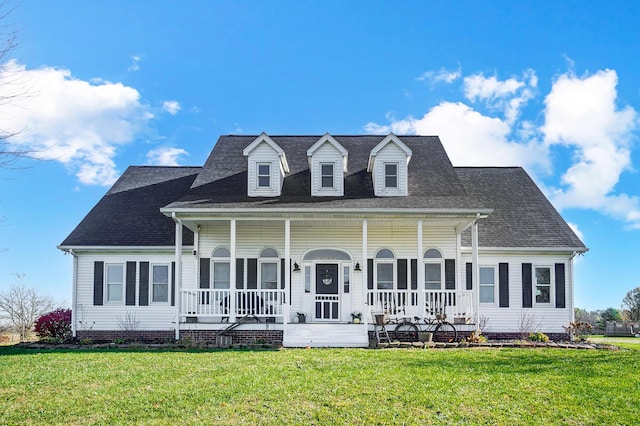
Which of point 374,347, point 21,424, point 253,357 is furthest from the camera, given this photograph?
point 374,347

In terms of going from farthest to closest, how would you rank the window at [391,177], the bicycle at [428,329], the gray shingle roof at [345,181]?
the window at [391,177]
the gray shingle roof at [345,181]
the bicycle at [428,329]

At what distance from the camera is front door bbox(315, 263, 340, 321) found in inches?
826

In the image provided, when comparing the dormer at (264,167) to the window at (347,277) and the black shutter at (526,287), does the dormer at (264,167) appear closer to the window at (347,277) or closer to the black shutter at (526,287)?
the window at (347,277)

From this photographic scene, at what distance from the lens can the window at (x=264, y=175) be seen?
21.1m

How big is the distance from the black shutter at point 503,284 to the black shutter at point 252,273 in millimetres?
8316

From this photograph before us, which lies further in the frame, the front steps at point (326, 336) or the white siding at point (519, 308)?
the white siding at point (519, 308)

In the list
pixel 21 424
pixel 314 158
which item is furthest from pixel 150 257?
pixel 21 424

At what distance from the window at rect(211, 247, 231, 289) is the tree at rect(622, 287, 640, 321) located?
103 ft

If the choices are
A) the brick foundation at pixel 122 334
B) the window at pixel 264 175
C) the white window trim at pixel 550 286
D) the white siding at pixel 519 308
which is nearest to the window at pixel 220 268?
the brick foundation at pixel 122 334

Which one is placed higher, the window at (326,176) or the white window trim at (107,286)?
the window at (326,176)

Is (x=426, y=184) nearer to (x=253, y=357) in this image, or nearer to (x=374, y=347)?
(x=374, y=347)

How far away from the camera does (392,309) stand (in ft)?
63.7

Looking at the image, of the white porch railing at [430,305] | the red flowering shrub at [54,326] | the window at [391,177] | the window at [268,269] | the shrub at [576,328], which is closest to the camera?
the white porch railing at [430,305]

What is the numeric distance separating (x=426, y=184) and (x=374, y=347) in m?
6.58
